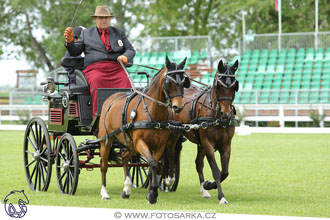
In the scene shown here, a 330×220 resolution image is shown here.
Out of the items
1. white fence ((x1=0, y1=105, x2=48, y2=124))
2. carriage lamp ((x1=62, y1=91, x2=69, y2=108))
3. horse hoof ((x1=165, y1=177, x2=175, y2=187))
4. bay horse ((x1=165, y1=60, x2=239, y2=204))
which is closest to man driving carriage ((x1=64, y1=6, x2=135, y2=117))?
carriage lamp ((x1=62, y1=91, x2=69, y2=108))

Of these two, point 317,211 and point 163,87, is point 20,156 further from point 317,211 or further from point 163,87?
point 317,211

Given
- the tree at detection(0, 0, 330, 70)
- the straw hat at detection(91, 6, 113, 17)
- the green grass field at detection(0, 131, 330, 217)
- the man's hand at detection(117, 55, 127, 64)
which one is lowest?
the green grass field at detection(0, 131, 330, 217)

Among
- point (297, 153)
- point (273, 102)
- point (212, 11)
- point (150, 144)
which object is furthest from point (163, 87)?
point (212, 11)

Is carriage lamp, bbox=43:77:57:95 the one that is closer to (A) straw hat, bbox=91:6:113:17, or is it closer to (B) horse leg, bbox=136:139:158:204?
(A) straw hat, bbox=91:6:113:17

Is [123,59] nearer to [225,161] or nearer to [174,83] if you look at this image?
[174,83]

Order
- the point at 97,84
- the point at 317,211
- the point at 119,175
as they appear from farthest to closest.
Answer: the point at 119,175 < the point at 97,84 < the point at 317,211

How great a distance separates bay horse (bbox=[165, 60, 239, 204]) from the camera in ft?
29.1

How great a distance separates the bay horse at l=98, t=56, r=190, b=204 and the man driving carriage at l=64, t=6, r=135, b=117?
0.68m

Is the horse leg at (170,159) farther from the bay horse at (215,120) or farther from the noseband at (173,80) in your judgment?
the noseband at (173,80)

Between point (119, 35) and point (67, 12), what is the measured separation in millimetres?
35284

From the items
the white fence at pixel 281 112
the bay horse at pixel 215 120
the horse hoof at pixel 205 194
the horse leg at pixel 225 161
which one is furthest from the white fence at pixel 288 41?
the horse leg at pixel 225 161

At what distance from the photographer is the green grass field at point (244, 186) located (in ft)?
28.0

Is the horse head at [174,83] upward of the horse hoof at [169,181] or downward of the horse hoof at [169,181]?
upward

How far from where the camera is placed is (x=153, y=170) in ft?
28.0
